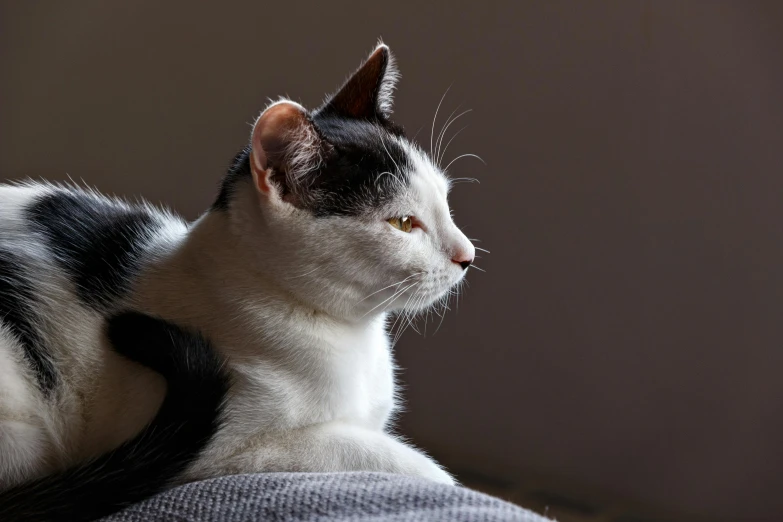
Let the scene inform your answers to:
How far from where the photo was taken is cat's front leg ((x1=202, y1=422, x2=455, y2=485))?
2.84 ft

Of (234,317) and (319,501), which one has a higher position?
(234,317)

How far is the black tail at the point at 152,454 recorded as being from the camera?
77cm

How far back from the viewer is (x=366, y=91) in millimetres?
1083

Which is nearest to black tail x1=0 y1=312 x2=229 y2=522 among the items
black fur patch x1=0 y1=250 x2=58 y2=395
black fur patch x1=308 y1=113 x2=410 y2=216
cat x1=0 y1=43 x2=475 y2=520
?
cat x1=0 y1=43 x2=475 y2=520

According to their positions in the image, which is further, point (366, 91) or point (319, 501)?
point (366, 91)

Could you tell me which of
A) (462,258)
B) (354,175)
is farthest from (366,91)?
(462,258)

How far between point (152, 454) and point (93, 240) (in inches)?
13.7

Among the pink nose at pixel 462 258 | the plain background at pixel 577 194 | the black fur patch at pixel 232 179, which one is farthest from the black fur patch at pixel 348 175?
the plain background at pixel 577 194

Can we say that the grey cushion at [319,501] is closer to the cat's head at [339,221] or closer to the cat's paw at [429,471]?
the cat's paw at [429,471]

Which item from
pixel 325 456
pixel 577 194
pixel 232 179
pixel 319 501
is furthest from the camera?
pixel 577 194

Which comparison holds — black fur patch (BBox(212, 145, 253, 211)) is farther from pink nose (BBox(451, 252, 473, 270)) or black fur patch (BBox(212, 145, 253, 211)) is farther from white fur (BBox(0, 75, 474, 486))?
pink nose (BBox(451, 252, 473, 270))

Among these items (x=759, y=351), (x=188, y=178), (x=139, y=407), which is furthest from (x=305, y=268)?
(x=188, y=178)

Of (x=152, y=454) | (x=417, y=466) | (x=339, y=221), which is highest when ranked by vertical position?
(x=339, y=221)

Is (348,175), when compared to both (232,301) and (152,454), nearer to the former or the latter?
(232,301)
